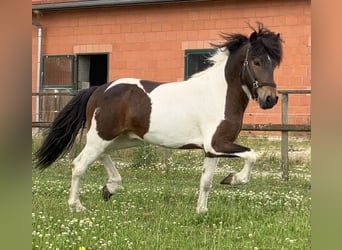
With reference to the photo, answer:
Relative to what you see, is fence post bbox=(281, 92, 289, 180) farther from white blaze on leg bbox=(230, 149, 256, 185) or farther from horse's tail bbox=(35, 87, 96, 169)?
horse's tail bbox=(35, 87, 96, 169)

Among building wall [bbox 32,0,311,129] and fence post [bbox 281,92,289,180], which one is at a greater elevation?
building wall [bbox 32,0,311,129]

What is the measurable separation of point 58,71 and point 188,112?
1071 cm

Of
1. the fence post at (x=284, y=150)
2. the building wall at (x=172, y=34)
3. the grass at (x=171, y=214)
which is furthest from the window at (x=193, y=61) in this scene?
the grass at (x=171, y=214)

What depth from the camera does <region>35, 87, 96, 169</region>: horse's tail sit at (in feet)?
20.1

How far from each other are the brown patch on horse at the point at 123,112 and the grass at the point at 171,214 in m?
0.92

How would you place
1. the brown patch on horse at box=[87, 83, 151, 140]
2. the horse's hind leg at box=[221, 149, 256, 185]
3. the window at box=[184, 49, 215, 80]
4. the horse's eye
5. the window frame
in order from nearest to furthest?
the horse's hind leg at box=[221, 149, 256, 185]
the horse's eye
the brown patch on horse at box=[87, 83, 151, 140]
the window at box=[184, 49, 215, 80]
the window frame

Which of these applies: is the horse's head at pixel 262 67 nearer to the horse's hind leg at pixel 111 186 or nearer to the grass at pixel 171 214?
the grass at pixel 171 214

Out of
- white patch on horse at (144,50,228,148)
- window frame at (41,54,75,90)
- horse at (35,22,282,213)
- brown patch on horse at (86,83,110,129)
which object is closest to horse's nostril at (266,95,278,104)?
Answer: horse at (35,22,282,213)

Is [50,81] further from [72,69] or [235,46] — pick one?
[235,46]

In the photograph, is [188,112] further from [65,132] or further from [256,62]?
[65,132]

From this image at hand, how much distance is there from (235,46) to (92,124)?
6.53 feet

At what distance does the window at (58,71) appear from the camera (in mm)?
15164

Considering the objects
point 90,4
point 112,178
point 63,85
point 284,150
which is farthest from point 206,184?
point 63,85

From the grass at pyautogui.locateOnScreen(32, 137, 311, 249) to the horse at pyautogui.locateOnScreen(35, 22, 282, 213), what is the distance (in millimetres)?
394
